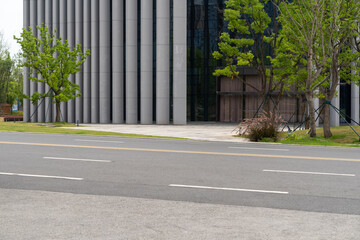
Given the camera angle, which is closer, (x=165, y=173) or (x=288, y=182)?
(x=288, y=182)

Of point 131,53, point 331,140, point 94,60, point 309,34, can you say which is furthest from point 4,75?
point 331,140

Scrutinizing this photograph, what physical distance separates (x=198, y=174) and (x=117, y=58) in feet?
102

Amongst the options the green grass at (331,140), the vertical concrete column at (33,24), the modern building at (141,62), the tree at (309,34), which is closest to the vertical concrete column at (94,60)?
the modern building at (141,62)

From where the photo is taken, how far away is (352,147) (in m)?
17.7

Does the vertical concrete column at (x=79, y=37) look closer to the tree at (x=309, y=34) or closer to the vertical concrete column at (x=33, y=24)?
the vertical concrete column at (x=33, y=24)

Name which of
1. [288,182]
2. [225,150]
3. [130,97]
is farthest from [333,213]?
[130,97]

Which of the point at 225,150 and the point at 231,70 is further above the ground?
the point at 231,70

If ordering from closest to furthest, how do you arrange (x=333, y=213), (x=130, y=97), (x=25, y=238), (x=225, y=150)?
1. (x=25, y=238)
2. (x=333, y=213)
3. (x=225, y=150)
4. (x=130, y=97)

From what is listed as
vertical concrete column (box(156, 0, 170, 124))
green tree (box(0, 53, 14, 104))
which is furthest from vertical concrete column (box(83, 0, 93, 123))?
green tree (box(0, 53, 14, 104))

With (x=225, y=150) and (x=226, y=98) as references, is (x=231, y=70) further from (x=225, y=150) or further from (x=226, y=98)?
(x=226, y=98)

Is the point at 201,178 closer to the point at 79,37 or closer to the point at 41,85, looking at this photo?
the point at 79,37

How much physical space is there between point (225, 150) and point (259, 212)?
9.22 meters

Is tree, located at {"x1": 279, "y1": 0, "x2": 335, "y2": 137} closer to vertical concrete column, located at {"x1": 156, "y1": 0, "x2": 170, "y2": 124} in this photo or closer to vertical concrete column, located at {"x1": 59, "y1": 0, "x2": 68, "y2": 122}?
vertical concrete column, located at {"x1": 156, "y1": 0, "x2": 170, "y2": 124}

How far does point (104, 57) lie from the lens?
40.8 meters
